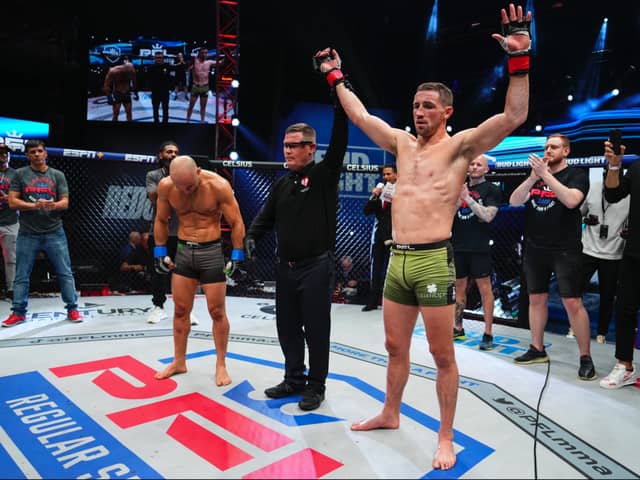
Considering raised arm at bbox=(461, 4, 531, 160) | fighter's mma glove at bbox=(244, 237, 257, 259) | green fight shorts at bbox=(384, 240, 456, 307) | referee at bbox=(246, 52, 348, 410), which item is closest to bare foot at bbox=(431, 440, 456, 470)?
green fight shorts at bbox=(384, 240, 456, 307)

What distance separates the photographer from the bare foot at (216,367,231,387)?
296 cm

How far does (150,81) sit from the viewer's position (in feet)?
35.5

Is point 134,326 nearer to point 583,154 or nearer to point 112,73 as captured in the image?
point 112,73

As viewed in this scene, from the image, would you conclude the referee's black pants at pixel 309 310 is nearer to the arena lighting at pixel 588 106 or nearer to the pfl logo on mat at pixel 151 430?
the pfl logo on mat at pixel 151 430

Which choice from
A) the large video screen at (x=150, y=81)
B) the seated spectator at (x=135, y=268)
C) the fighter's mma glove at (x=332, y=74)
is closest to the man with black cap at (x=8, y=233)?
the seated spectator at (x=135, y=268)

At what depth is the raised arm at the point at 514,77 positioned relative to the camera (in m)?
1.82

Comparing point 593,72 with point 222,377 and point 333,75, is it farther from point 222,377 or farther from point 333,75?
point 222,377

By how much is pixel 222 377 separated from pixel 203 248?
884 mm

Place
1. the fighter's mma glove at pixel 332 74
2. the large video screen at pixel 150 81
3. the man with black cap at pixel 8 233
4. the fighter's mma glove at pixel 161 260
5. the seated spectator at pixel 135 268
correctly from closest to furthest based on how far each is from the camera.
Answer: the fighter's mma glove at pixel 332 74, the fighter's mma glove at pixel 161 260, the man with black cap at pixel 8 233, the seated spectator at pixel 135 268, the large video screen at pixel 150 81

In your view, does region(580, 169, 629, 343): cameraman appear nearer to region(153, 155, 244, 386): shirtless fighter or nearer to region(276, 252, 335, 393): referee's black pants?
region(276, 252, 335, 393): referee's black pants

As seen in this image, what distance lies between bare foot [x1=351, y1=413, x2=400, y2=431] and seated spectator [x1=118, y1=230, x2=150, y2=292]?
463cm

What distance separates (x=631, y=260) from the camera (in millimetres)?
3119

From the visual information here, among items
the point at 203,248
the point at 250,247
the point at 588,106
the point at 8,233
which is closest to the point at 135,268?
the point at 8,233

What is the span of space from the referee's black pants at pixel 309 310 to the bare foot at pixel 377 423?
0.44 metres
